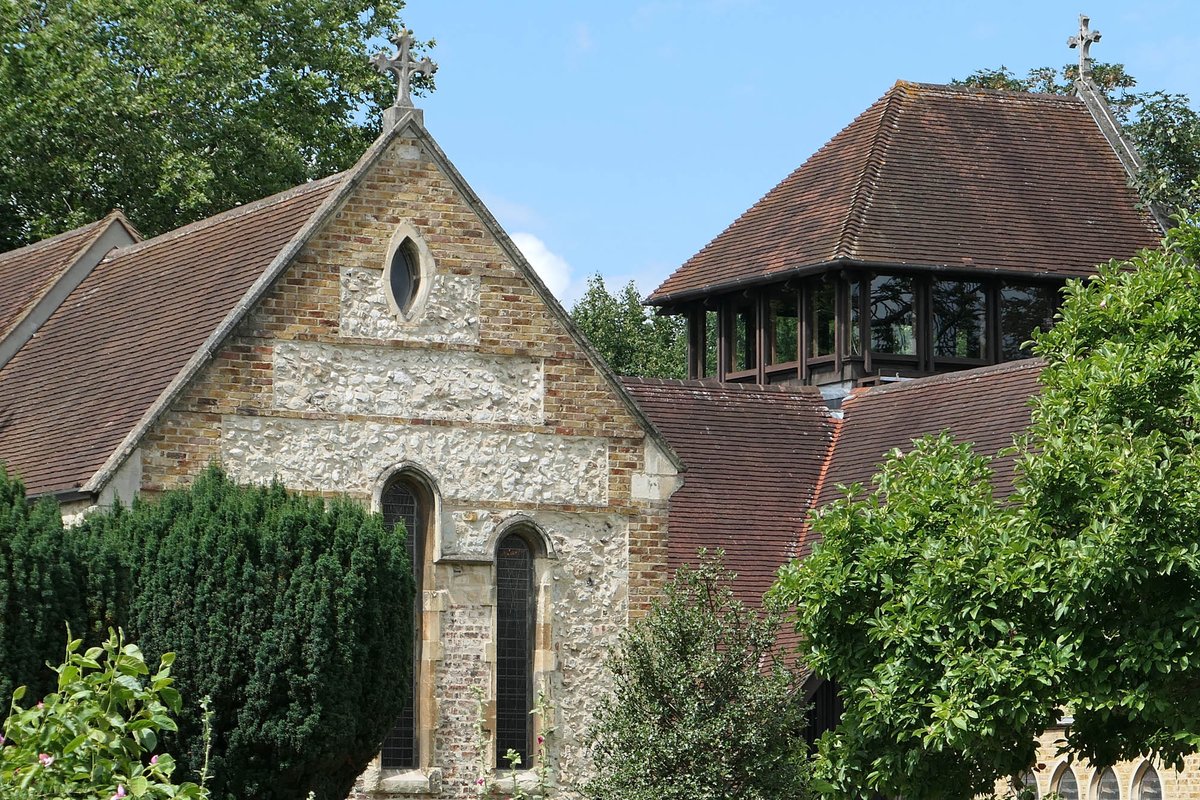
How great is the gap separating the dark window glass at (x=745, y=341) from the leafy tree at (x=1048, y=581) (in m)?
17.7

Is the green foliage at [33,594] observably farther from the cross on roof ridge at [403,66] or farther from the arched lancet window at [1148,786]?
the arched lancet window at [1148,786]

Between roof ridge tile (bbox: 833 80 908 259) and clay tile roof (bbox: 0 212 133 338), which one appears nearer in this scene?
clay tile roof (bbox: 0 212 133 338)

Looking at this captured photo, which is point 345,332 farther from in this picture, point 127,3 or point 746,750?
point 127,3

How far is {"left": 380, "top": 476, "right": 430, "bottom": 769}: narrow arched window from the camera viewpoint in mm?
24406

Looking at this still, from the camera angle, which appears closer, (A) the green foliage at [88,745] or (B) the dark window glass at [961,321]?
(A) the green foliage at [88,745]

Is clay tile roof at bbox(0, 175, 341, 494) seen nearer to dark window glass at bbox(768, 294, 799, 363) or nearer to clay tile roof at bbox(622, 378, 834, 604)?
clay tile roof at bbox(622, 378, 834, 604)

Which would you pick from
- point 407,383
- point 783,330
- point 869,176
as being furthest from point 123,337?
point 783,330

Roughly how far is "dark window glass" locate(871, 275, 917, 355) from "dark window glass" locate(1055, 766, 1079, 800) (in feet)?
31.4

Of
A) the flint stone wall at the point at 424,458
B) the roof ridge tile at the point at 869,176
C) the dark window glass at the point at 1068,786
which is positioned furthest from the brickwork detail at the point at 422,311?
the roof ridge tile at the point at 869,176

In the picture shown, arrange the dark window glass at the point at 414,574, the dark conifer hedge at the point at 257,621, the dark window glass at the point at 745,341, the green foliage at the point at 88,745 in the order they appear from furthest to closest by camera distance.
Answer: the dark window glass at the point at 745,341
the dark window glass at the point at 414,574
the dark conifer hedge at the point at 257,621
the green foliage at the point at 88,745

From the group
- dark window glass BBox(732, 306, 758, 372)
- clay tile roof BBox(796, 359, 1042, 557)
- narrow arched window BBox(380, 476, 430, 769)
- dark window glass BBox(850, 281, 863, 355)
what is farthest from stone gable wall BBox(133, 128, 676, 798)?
dark window glass BBox(732, 306, 758, 372)

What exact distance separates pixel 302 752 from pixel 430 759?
3541 mm

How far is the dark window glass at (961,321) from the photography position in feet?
132

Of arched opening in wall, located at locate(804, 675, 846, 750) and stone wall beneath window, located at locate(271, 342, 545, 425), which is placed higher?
stone wall beneath window, located at locate(271, 342, 545, 425)
